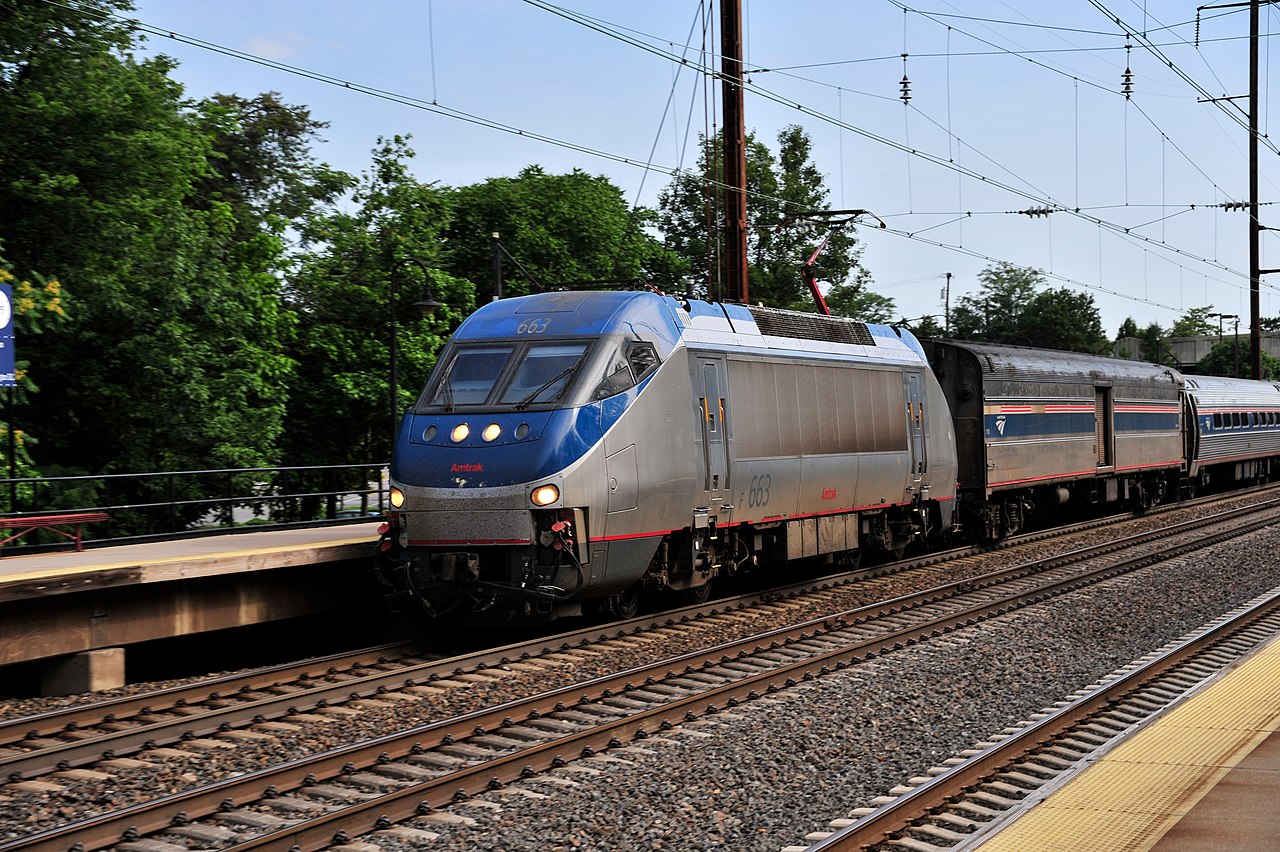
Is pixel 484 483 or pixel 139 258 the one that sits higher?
pixel 139 258

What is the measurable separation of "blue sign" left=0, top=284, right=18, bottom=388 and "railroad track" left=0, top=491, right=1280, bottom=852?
627 cm

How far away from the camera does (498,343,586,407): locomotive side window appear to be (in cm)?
1286

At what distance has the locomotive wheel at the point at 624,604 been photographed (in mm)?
14188

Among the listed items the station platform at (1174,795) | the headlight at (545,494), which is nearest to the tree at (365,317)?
the headlight at (545,494)

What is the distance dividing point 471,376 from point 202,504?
797cm

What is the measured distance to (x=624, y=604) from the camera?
14.4 meters

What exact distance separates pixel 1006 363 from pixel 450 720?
1739 centimetres

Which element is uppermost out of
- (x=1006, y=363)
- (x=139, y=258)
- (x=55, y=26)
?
(x=55, y=26)

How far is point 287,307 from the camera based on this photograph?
1489 inches

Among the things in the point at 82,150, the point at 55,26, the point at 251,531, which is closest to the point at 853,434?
the point at 251,531

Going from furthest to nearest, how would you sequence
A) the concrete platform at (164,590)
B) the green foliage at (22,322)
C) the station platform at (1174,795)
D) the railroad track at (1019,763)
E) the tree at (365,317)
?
the tree at (365,317), the green foliage at (22,322), the concrete platform at (164,590), the railroad track at (1019,763), the station platform at (1174,795)

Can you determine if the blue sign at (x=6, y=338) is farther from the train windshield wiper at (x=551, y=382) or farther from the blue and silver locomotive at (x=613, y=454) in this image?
the train windshield wiper at (x=551, y=382)

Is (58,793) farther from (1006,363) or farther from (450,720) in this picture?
(1006,363)

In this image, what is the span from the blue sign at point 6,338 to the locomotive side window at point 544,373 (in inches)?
215
